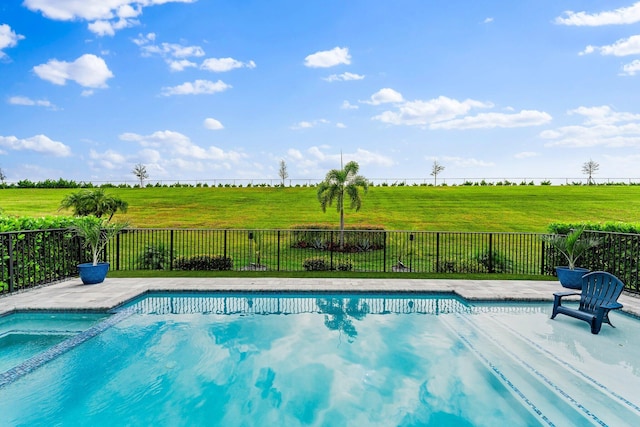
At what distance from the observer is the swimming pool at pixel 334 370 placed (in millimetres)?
3488

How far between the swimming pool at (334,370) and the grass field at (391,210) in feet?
48.6

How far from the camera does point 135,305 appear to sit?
265 inches

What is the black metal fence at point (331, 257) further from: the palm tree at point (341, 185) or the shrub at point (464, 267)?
the palm tree at point (341, 185)

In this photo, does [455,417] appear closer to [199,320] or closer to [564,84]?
[199,320]

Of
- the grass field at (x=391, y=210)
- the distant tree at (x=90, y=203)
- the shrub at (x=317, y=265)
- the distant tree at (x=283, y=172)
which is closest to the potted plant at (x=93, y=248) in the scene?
the shrub at (x=317, y=265)

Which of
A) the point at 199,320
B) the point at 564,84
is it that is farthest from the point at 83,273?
the point at 564,84

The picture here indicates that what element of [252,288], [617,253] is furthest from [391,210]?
[252,288]

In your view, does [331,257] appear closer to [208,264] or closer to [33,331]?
[208,264]

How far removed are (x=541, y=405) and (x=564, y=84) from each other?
14.3 meters

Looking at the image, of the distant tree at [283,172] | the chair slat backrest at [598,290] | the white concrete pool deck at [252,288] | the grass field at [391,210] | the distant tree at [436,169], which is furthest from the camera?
the distant tree at [436,169]

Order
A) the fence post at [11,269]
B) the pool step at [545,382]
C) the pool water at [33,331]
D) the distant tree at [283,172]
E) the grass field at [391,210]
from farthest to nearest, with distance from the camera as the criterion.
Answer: the distant tree at [283,172] < the grass field at [391,210] < the fence post at [11,269] < the pool water at [33,331] < the pool step at [545,382]

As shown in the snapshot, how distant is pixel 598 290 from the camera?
575cm

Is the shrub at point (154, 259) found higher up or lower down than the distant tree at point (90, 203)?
lower down

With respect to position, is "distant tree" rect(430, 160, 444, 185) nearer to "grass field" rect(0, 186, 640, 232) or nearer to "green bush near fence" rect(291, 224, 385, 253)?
"grass field" rect(0, 186, 640, 232)
